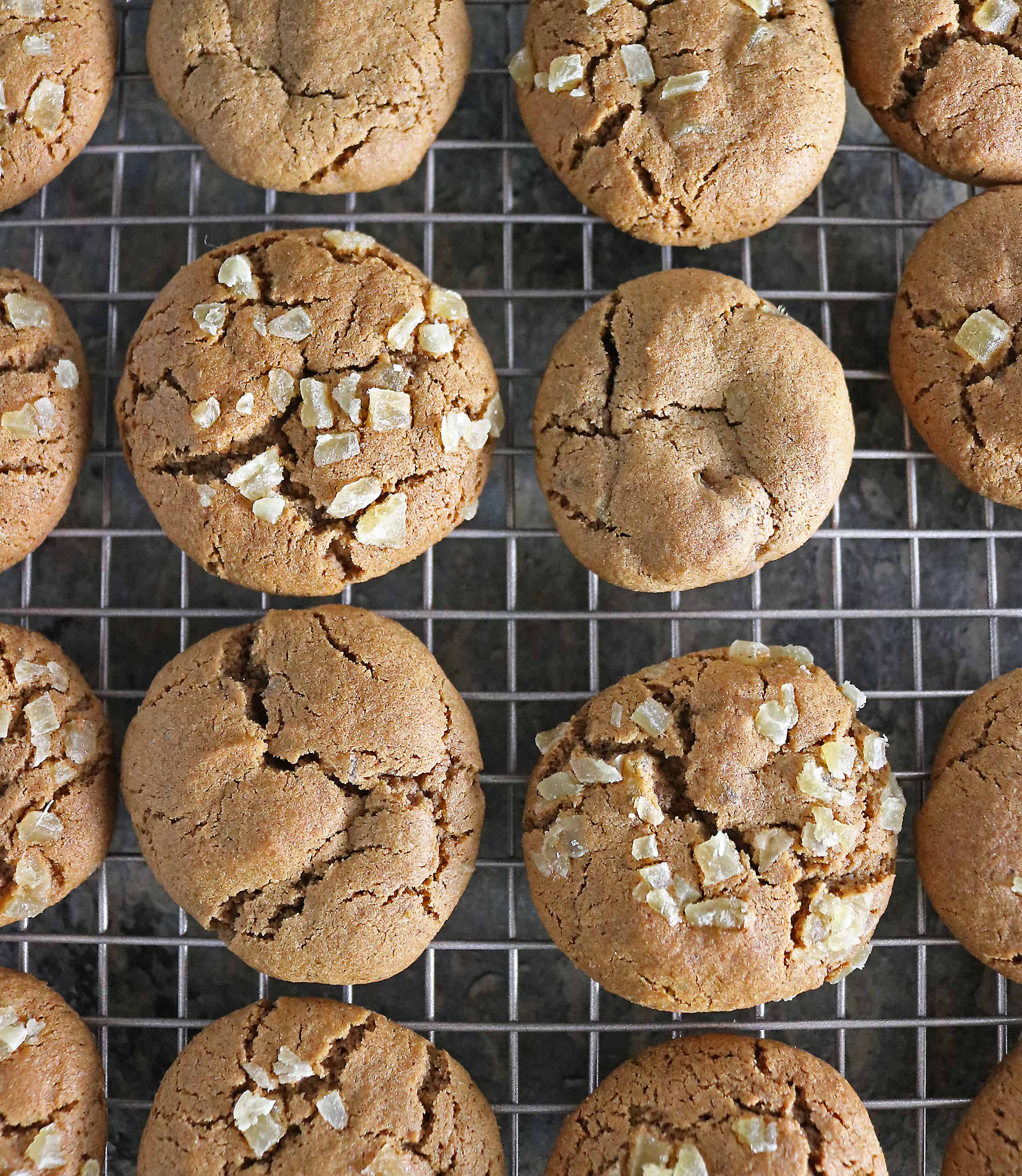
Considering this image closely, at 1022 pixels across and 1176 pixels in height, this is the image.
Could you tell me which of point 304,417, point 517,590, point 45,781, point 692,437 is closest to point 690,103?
point 692,437

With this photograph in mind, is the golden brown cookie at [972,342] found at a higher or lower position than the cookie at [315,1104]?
higher

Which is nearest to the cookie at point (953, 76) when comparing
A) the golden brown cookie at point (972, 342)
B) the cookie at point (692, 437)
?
the golden brown cookie at point (972, 342)

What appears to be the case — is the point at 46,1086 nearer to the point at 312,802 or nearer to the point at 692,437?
the point at 312,802

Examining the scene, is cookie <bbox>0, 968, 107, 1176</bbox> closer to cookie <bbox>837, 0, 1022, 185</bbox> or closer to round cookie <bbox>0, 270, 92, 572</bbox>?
round cookie <bbox>0, 270, 92, 572</bbox>

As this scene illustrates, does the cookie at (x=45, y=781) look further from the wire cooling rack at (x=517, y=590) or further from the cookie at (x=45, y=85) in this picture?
the cookie at (x=45, y=85)

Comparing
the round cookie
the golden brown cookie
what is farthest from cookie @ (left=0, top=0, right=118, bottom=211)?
the golden brown cookie

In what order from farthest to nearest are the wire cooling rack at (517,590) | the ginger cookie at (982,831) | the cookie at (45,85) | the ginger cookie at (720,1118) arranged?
the wire cooling rack at (517,590)
the cookie at (45,85)
the ginger cookie at (982,831)
the ginger cookie at (720,1118)

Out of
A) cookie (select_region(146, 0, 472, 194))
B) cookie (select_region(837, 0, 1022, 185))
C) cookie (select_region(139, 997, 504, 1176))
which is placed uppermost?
cookie (select_region(146, 0, 472, 194))
